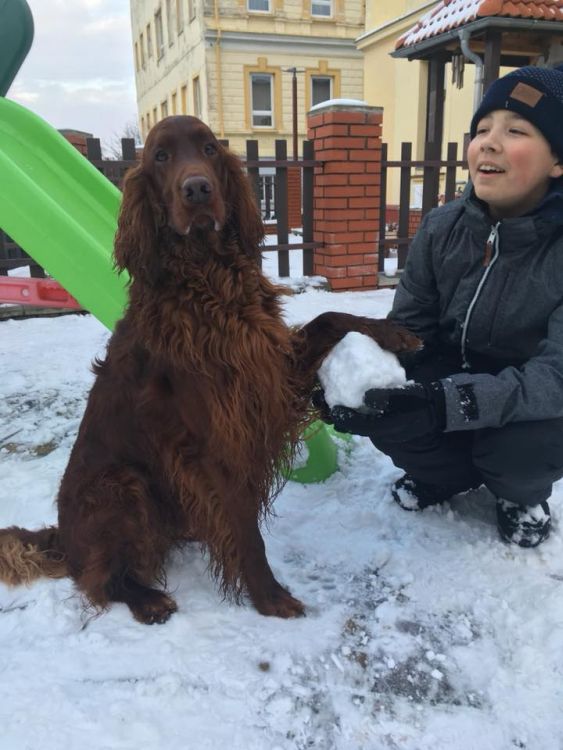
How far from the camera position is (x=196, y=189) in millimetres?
1456

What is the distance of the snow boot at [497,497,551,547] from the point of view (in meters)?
1.91

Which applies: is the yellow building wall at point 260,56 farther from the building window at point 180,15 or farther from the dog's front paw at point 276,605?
the dog's front paw at point 276,605

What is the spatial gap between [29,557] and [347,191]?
4.58 metres

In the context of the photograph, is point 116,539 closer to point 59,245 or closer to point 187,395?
point 187,395

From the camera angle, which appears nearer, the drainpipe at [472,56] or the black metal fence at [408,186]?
the black metal fence at [408,186]

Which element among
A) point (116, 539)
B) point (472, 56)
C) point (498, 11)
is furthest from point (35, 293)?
point (472, 56)

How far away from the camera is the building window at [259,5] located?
2011cm

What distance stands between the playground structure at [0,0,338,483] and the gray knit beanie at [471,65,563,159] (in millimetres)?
1243

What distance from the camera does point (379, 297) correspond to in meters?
5.40

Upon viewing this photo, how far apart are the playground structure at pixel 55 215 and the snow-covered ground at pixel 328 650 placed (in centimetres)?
44

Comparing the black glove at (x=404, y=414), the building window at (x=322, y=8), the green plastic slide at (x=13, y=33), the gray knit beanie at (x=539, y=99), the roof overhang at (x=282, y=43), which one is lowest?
the black glove at (x=404, y=414)

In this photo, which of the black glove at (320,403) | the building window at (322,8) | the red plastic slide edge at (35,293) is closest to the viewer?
the black glove at (320,403)

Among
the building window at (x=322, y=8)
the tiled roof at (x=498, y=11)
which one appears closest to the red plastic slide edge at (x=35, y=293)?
the tiled roof at (x=498, y=11)

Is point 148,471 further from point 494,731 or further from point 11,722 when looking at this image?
point 494,731
